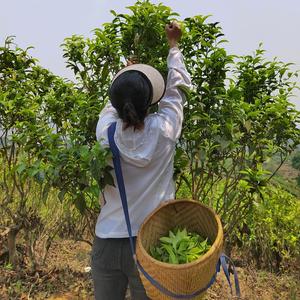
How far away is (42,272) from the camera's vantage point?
3.87 m

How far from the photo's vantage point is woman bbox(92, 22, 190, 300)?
1.66 metres

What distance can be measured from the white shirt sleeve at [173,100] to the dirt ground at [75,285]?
6.53ft

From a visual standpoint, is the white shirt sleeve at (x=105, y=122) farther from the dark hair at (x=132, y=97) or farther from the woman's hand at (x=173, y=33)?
the woman's hand at (x=173, y=33)

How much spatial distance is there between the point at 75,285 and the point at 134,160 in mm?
2393

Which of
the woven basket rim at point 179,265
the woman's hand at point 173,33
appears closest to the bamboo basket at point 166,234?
the woven basket rim at point 179,265

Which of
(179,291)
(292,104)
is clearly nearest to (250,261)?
(292,104)

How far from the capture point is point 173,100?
181 centimetres

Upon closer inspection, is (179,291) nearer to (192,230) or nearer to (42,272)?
(192,230)

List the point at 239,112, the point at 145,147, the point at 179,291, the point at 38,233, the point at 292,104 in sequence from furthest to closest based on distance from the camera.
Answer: the point at 38,233 → the point at 292,104 → the point at 239,112 → the point at 145,147 → the point at 179,291

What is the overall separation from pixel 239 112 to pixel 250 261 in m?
3.50

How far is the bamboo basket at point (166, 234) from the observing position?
1.53 m

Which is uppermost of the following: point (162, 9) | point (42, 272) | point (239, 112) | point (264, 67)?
point (162, 9)

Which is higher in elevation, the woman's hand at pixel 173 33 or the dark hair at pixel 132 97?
the woman's hand at pixel 173 33

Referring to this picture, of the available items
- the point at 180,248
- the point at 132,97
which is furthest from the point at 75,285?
the point at 132,97
